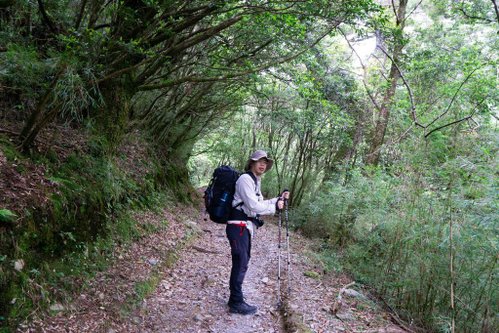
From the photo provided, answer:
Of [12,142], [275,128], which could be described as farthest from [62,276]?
[275,128]

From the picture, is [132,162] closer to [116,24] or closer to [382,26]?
[116,24]

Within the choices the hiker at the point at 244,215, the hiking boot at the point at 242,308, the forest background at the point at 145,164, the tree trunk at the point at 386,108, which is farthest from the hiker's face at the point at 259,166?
the tree trunk at the point at 386,108

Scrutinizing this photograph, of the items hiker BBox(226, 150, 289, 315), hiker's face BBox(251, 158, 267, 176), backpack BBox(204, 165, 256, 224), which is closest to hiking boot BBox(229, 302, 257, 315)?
hiker BBox(226, 150, 289, 315)

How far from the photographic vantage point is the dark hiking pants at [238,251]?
4.95m

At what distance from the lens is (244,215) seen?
498 centimetres

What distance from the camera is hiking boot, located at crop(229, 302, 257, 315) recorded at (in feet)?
16.8

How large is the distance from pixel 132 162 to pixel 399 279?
7218 mm

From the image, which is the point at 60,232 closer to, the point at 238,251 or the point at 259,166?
the point at 238,251

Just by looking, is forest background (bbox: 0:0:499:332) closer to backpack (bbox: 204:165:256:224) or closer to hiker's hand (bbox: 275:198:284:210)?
backpack (bbox: 204:165:256:224)

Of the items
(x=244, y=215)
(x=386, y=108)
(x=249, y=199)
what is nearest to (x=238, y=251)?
(x=244, y=215)

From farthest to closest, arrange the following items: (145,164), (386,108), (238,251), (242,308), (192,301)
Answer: (386,108)
(145,164)
(192,301)
(242,308)
(238,251)

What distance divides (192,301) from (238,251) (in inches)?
50.6

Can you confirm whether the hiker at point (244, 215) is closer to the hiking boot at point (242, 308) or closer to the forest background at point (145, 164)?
the hiking boot at point (242, 308)

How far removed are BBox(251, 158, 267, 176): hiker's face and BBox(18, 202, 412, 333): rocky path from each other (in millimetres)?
2173
